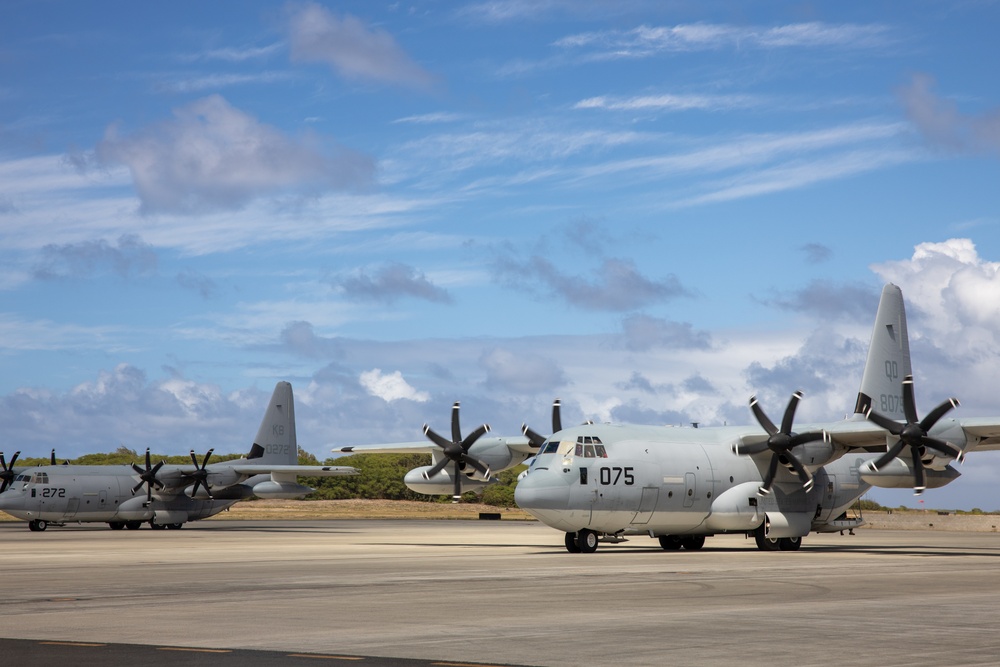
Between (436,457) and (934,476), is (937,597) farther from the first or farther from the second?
(436,457)

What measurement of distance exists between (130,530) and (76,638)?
5286 cm

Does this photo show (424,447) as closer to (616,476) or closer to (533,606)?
(616,476)

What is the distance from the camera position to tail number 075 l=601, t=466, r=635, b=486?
34.5 m

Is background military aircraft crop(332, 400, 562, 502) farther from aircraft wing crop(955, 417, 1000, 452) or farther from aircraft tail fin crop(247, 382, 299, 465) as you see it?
aircraft tail fin crop(247, 382, 299, 465)

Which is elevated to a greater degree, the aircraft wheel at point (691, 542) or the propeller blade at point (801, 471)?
the propeller blade at point (801, 471)

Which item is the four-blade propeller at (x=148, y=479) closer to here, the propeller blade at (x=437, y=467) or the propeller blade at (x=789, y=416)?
the propeller blade at (x=437, y=467)

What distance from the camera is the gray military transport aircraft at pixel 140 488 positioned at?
5825cm

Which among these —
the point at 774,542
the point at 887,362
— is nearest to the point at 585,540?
the point at 774,542

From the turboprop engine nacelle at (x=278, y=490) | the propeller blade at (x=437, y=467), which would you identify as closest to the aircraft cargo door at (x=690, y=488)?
the propeller blade at (x=437, y=467)

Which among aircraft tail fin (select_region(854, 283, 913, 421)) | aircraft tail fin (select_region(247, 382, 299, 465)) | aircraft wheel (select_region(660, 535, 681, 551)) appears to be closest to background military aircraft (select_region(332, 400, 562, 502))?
aircraft wheel (select_region(660, 535, 681, 551))

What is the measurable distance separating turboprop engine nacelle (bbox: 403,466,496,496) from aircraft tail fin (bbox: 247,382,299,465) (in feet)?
80.8

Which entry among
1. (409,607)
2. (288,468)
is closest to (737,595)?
(409,607)

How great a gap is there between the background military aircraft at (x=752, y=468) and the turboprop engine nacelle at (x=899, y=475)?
1.2 inches

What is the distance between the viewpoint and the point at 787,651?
480 inches
